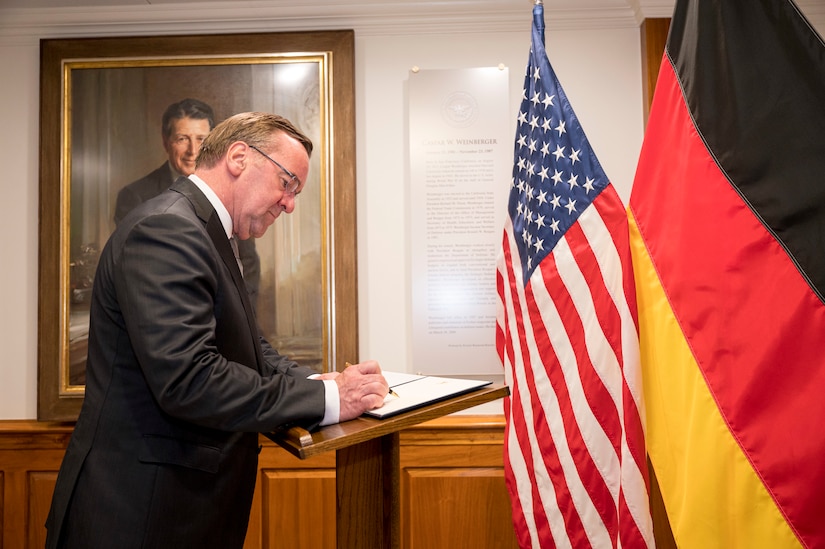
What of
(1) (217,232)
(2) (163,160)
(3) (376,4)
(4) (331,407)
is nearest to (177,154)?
(2) (163,160)

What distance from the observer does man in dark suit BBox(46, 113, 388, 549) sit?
49.1 inches

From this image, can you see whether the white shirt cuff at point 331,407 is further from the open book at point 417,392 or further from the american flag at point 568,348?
the american flag at point 568,348

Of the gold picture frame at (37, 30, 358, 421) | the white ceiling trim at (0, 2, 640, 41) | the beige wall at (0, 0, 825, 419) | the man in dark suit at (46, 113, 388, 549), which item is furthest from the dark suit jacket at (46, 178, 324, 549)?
the white ceiling trim at (0, 2, 640, 41)

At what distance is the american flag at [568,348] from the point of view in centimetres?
170

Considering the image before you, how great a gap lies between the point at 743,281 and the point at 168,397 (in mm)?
1283

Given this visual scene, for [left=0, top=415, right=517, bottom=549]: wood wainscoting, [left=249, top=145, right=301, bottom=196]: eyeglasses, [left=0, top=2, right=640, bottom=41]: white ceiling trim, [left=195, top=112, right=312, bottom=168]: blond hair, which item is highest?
[left=0, top=2, right=640, bottom=41]: white ceiling trim

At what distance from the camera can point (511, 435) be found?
2080mm

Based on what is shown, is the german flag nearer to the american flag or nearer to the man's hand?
the american flag

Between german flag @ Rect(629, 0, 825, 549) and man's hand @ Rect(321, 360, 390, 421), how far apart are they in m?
0.75

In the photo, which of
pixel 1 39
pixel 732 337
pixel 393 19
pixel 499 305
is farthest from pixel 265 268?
pixel 732 337

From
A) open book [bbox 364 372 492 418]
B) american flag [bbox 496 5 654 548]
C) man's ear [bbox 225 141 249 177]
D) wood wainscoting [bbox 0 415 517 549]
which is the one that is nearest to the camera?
open book [bbox 364 372 492 418]

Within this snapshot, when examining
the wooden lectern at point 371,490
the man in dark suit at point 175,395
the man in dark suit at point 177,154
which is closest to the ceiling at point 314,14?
the man in dark suit at point 177,154

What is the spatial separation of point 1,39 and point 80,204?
90 centimetres

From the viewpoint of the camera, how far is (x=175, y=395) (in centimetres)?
123
